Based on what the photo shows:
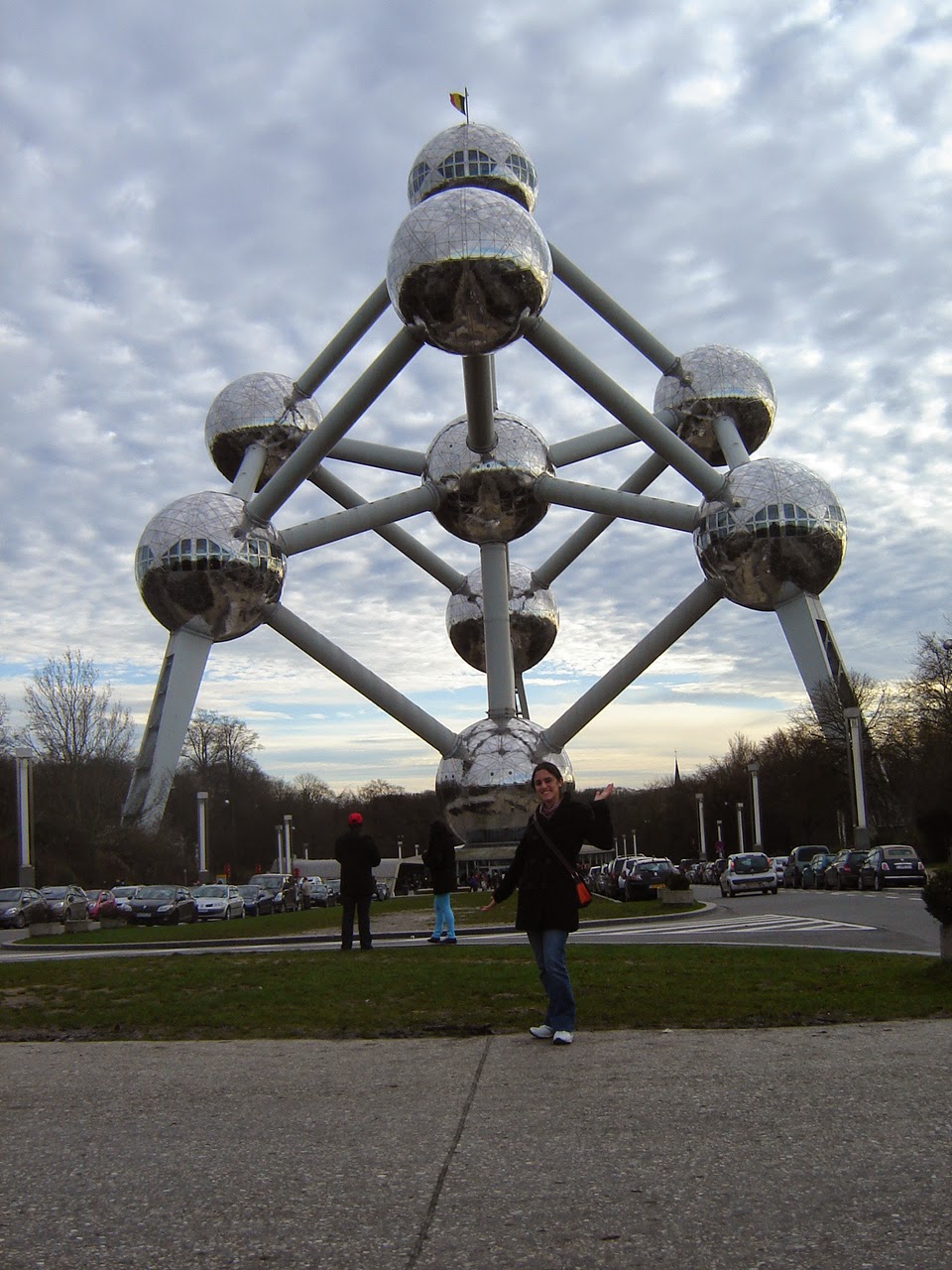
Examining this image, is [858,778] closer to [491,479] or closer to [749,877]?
[749,877]

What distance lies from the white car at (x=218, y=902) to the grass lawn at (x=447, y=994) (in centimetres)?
1889

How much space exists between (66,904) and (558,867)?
23.8 m

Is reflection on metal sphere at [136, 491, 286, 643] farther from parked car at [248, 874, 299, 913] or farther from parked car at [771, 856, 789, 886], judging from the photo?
parked car at [771, 856, 789, 886]

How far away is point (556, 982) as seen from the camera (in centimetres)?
568

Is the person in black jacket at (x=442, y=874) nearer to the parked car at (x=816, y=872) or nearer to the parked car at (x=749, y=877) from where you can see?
the parked car at (x=749, y=877)

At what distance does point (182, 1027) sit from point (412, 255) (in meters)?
11.7

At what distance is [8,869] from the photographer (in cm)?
4056

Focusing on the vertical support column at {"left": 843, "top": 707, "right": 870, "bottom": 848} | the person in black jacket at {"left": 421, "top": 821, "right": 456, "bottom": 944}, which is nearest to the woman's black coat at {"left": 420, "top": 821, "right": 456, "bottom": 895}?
the person in black jacket at {"left": 421, "top": 821, "right": 456, "bottom": 944}

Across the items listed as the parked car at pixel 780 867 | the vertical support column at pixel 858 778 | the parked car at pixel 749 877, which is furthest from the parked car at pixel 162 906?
the parked car at pixel 780 867

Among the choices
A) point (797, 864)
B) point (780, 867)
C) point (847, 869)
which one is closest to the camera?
point (847, 869)

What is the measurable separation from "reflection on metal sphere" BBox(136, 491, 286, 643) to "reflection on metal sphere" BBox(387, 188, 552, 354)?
4744mm

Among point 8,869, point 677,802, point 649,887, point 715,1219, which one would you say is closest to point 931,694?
point 649,887

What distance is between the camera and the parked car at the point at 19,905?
84.9ft

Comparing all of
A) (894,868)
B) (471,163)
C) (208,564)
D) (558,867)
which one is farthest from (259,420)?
(558,867)
